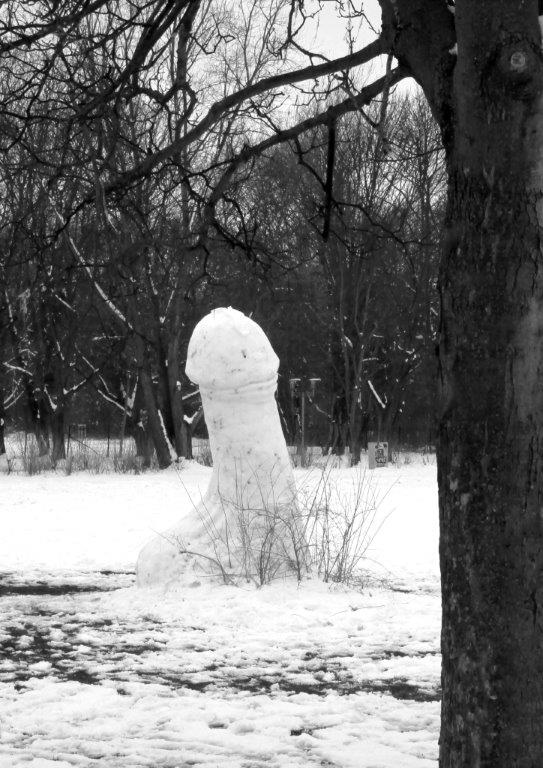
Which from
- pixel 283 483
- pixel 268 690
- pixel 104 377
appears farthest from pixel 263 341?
pixel 104 377

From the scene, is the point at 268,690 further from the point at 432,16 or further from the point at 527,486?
the point at 432,16

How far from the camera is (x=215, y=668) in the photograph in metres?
5.54

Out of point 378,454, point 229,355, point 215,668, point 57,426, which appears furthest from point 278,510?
point 57,426

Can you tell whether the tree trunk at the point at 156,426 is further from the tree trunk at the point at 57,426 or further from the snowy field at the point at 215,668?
the snowy field at the point at 215,668

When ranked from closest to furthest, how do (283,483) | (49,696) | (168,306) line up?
(49,696) < (283,483) < (168,306)

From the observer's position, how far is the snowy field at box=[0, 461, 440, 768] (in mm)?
4199

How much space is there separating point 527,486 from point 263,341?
4.82 metres

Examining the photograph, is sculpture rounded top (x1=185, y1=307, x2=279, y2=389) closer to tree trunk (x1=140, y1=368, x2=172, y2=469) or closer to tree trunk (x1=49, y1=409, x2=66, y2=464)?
tree trunk (x1=140, y1=368, x2=172, y2=469)

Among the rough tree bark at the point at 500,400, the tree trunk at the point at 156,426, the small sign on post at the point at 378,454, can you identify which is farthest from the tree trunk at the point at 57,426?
the rough tree bark at the point at 500,400

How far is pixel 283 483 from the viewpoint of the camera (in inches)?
296

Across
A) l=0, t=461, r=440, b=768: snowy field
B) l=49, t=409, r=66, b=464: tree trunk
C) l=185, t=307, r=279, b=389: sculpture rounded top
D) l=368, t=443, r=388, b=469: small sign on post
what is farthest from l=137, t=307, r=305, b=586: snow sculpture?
l=49, t=409, r=66, b=464: tree trunk

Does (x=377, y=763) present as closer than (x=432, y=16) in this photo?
No

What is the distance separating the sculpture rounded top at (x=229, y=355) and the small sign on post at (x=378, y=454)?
37.0ft

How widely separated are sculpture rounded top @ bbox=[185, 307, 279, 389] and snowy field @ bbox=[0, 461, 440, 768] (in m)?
1.42
